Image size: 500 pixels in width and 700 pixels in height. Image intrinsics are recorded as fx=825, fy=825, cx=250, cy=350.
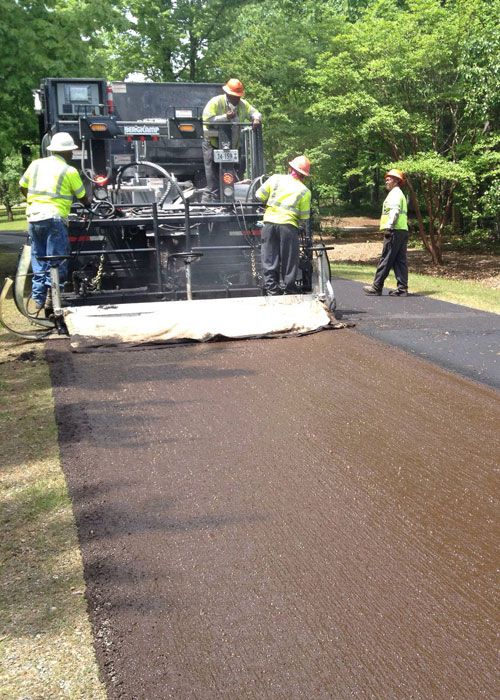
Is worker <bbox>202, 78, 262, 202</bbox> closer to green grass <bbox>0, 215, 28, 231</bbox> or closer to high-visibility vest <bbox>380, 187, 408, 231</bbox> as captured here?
high-visibility vest <bbox>380, 187, 408, 231</bbox>

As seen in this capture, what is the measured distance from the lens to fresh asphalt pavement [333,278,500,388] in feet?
24.1

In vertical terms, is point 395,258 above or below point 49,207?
below

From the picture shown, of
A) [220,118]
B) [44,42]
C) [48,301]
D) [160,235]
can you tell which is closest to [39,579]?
[48,301]

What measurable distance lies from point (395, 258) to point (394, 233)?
36 cm

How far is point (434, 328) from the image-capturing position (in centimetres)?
897

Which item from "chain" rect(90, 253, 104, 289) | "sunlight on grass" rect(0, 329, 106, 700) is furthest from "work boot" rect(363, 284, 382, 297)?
"sunlight on grass" rect(0, 329, 106, 700)

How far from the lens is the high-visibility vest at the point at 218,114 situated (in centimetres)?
1052

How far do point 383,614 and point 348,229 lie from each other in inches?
1201

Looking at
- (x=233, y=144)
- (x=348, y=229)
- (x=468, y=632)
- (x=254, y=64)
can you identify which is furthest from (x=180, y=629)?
(x=348, y=229)

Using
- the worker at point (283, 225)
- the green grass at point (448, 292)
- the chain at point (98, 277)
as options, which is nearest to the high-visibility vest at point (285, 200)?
the worker at point (283, 225)

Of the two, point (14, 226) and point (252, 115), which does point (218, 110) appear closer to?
point (252, 115)

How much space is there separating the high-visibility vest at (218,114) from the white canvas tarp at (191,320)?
294cm

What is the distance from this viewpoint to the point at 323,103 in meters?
18.6

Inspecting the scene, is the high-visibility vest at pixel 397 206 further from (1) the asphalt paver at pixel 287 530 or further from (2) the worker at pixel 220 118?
(1) the asphalt paver at pixel 287 530
